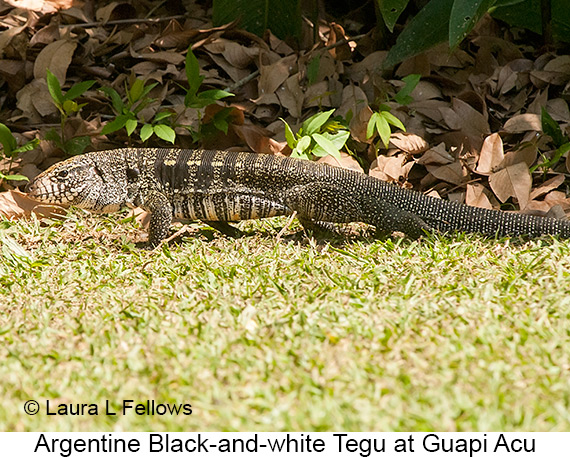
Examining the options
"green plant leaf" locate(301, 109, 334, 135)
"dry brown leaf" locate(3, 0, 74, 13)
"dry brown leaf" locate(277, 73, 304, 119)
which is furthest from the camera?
"dry brown leaf" locate(3, 0, 74, 13)

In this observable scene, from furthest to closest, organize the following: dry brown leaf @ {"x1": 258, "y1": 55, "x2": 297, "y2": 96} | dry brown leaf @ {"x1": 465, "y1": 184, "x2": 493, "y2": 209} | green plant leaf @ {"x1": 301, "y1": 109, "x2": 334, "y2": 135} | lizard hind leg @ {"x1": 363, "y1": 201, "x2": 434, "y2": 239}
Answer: dry brown leaf @ {"x1": 258, "y1": 55, "x2": 297, "y2": 96} → green plant leaf @ {"x1": 301, "y1": 109, "x2": 334, "y2": 135} → dry brown leaf @ {"x1": 465, "y1": 184, "x2": 493, "y2": 209} → lizard hind leg @ {"x1": 363, "y1": 201, "x2": 434, "y2": 239}

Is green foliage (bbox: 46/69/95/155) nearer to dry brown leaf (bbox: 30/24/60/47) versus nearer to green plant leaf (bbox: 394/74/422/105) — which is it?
dry brown leaf (bbox: 30/24/60/47)

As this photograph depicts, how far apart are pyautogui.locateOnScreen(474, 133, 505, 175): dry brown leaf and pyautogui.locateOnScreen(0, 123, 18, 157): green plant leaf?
3.77 m

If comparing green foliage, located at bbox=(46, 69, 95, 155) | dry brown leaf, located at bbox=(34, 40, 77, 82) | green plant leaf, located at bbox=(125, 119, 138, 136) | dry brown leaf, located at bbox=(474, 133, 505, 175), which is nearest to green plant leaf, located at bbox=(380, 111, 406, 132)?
dry brown leaf, located at bbox=(474, 133, 505, 175)

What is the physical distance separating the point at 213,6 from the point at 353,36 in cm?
143

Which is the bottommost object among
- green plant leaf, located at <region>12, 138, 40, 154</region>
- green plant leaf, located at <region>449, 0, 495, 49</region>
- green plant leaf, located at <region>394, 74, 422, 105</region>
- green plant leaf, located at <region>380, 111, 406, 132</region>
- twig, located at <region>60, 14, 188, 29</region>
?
green plant leaf, located at <region>12, 138, 40, 154</region>

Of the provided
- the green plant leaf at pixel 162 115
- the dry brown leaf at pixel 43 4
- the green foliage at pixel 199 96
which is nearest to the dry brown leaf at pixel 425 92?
the green foliage at pixel 199 96

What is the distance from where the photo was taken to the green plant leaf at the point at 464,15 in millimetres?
4973

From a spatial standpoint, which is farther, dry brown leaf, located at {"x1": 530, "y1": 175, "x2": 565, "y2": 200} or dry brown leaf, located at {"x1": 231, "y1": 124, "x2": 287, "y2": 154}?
dry brown leaf, located at {"x1": 231, "y1": 124, "x2": 287, "y2": 154}

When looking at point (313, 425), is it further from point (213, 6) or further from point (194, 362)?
point (213, 6)

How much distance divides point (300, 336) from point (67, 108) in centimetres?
359

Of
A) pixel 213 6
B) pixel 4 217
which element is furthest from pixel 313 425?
pixel 213 6

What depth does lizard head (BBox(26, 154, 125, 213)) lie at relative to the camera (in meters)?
5.15
